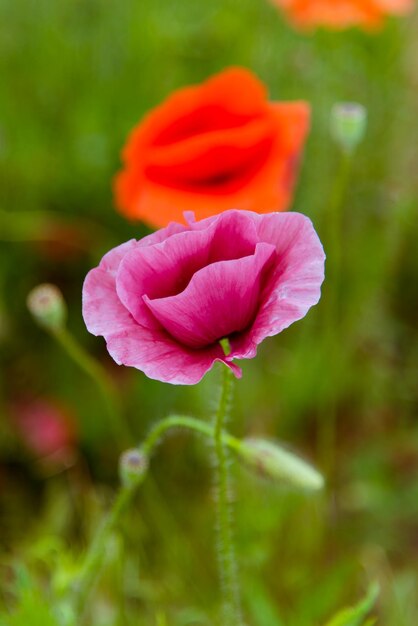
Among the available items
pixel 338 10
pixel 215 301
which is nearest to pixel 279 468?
pixel 215 301

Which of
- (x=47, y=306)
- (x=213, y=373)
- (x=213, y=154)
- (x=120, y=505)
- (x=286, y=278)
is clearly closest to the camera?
(x=286, y=278)

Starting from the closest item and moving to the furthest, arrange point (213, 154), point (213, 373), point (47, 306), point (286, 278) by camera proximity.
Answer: point (286, 278)
point (47, 306)
point (213, 154)
point (213, 373)

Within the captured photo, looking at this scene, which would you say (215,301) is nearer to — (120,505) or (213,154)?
(120,505)

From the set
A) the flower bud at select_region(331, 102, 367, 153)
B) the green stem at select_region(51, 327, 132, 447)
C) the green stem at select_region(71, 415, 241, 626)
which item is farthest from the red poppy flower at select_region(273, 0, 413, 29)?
the green stem at select_region(71, 415, 241, 626)

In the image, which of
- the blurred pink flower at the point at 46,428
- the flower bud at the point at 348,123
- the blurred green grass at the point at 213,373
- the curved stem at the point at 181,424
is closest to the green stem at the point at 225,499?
the curved stem at the point at 181,424

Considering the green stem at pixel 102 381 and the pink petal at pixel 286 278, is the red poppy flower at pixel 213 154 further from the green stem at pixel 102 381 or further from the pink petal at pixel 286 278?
the pink petal at pixel 286 278

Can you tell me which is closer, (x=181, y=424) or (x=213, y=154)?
(x=181, y=424)

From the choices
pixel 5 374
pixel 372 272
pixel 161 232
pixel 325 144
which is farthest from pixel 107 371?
pixel 161 232
